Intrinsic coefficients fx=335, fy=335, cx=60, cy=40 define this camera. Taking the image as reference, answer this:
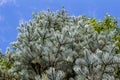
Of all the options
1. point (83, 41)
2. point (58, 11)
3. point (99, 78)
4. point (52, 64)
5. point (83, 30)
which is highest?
point (58, 11)

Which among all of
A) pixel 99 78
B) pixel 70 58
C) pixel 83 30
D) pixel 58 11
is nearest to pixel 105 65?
pixel 99 78

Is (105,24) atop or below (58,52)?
atop

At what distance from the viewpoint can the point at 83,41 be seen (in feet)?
42.0

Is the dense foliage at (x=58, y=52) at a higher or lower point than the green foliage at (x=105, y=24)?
lower

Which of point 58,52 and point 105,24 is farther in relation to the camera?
point 105,24

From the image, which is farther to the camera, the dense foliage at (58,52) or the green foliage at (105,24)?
the green foliage at (105,24)

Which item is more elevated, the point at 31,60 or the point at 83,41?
the point at 83,41

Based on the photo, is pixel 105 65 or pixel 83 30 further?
pixel 83 30

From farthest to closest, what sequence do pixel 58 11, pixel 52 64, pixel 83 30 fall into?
1. pixel 58 11
2. pixel 83 30
3. pixel 52 64

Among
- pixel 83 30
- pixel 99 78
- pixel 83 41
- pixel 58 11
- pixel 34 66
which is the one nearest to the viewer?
pixel 99 78

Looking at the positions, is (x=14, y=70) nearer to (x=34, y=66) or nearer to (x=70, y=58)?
(x=34, y=66)

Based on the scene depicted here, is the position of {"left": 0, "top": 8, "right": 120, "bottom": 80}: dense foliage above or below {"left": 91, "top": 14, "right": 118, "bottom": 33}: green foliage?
below

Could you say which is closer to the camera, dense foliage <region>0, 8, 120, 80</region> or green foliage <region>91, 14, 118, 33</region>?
dense foliage <region>0, 8, 120, 80</region>

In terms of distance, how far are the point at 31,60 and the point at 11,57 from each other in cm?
253
